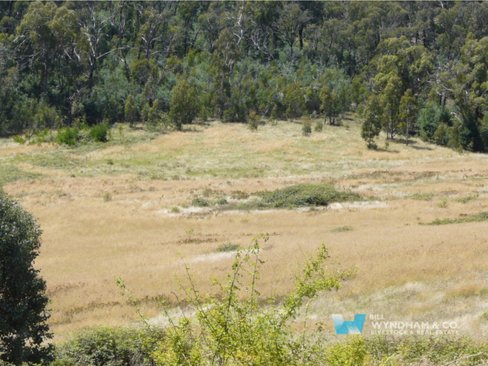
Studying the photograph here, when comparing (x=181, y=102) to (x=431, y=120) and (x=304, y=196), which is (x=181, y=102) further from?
(x=304, y=196)

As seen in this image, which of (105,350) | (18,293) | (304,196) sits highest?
(18,293)

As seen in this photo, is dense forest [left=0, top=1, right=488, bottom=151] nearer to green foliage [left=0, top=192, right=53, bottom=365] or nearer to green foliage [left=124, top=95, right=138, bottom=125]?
green foliage [left=124, top=95, right=138, bottom=125]

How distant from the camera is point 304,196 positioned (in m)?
42.5

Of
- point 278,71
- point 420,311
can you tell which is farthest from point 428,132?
point 420,311

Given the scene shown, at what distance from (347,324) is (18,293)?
9656 millimetres

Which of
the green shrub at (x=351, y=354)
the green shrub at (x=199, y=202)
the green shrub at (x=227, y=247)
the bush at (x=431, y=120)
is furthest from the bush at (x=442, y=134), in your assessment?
the green shrub at (x=351, y=354)

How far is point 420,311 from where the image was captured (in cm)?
1762

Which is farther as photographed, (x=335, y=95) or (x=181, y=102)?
(x=335, y=95)

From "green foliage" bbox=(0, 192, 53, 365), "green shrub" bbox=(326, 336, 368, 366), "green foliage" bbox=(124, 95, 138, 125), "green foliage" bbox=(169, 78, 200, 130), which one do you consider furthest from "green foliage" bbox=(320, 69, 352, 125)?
"green shrub" bbox=(326, 336, 368, 366)

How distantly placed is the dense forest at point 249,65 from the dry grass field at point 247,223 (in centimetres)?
1516

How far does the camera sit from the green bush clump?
4188 cm

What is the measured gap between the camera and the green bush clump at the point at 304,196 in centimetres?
4188

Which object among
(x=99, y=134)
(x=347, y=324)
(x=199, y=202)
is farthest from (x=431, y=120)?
(x=347, y=324)

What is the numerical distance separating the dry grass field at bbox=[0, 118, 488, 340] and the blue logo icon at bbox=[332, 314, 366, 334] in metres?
0.82
